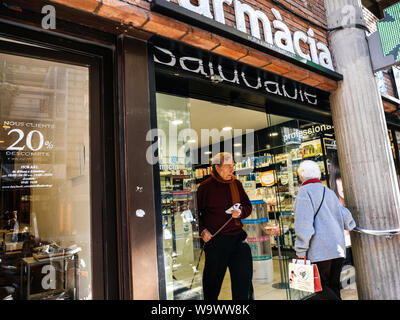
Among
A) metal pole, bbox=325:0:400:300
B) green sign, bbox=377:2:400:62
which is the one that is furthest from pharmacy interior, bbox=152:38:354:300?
green sign, bbox=377:2:400:62

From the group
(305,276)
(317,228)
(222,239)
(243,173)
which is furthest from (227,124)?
(305,276)

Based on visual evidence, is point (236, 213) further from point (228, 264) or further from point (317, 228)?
point (317, 228)

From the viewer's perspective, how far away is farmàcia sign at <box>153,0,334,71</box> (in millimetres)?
2387

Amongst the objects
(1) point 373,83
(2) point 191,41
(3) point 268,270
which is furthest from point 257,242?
(2) point 191,41

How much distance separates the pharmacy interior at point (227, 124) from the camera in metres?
2.48

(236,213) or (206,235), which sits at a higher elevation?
(236,213)

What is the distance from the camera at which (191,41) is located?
2295 millimetres

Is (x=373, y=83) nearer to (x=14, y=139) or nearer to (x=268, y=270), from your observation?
(x=268, y=270)

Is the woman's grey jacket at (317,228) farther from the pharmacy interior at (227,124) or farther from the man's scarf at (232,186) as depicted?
the pharmacy interior at (227,124)

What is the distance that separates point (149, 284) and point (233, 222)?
1233mm

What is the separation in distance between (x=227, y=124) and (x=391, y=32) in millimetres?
3571

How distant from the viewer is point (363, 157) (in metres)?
3.29

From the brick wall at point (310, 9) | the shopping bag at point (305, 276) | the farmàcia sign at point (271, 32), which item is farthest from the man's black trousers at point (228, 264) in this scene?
the brick wall at point (310, 9)

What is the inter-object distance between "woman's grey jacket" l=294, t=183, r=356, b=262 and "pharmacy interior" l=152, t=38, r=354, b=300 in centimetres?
95
